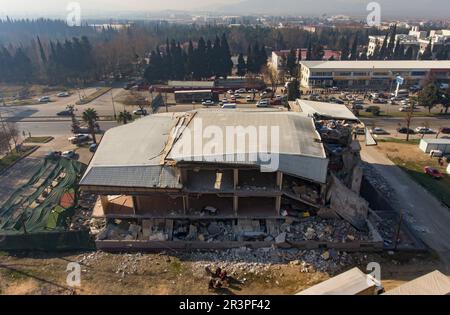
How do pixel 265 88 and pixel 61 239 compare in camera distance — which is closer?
pixel 61 239

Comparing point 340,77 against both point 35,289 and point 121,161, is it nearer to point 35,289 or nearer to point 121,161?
point 121,161

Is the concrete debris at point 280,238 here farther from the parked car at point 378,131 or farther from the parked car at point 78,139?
the parked car at point 78,139

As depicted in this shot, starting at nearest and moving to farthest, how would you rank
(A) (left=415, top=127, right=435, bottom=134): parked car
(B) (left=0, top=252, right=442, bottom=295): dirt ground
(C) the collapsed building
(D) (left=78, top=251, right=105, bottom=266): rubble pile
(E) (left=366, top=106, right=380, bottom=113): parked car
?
(B) (left=0, top=252, right=442, bottom=295): dirt ground → (D) (left=78, top=251, right=105, bottom=266): rubble pile → (C) the collapsed building → (A) (left=415, top=127, right=435, bottom=134): parked car → (E) (left=366, top=106, right=380, bottom=113): parked car

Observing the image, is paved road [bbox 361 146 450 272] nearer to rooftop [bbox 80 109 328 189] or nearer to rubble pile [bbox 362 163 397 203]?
rubble pile [bbox 362 163 397 203]

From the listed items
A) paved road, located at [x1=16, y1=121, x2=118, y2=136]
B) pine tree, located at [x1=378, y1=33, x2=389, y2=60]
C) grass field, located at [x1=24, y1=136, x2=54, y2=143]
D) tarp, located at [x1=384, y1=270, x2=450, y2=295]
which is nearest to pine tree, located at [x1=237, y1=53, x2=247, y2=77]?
paved road, located at [x1=16, y1=121, x2=118, y2=136]

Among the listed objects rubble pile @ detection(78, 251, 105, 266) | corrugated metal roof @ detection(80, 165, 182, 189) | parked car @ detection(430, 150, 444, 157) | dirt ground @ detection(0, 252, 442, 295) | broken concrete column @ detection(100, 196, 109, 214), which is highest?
corrugated metal roof @ detection(80, 165, 182, 189)
